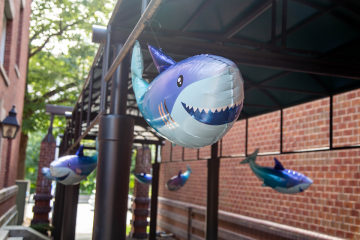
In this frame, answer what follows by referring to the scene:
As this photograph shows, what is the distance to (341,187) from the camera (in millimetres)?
6336

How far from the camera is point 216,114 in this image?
1.40m

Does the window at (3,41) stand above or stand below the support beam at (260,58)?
above

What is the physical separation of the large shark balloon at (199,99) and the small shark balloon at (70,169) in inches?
173

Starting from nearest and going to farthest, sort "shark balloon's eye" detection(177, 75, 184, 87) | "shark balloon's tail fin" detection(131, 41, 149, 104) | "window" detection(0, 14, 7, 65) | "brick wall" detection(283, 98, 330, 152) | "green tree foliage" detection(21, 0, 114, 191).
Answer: "shark balloon's eye" detection(177, 75, 184, 87) < "shark balloon's tail fin" detection(131, 41, 149, 104) < "brick wall" detection(283, 98, 330, 152) < "window" detection(0, 14, 7, 65) < "green tree foliage" detection(21, 0, 114, 191)

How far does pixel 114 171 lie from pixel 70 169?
3.00 metres

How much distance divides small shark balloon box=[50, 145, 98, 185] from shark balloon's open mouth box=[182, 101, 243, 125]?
4.71m

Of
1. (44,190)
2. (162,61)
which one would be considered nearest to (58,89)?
(44,190)

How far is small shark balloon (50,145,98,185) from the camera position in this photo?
566 centimetres

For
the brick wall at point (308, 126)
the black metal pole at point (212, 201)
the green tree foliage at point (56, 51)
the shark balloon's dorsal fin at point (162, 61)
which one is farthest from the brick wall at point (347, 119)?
the green tree foliage at point (56, 51)

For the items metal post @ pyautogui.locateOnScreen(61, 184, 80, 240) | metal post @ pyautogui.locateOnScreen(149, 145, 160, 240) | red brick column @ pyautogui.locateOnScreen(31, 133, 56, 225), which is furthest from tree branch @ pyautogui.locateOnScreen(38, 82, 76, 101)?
metal post @ pyautogui.locateOnScreen(61, 184, 80, 240)

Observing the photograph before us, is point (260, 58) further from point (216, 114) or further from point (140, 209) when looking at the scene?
point (140, 209)

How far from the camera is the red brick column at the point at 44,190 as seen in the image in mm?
15055

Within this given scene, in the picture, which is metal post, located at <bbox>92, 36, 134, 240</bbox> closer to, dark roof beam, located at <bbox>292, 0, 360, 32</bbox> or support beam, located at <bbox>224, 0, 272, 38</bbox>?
support beam, located at <bbox>224, 0, 272, 38</bbox>

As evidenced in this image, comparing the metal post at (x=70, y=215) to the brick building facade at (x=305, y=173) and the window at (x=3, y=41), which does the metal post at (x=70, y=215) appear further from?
the window at (x=3, y=41)
